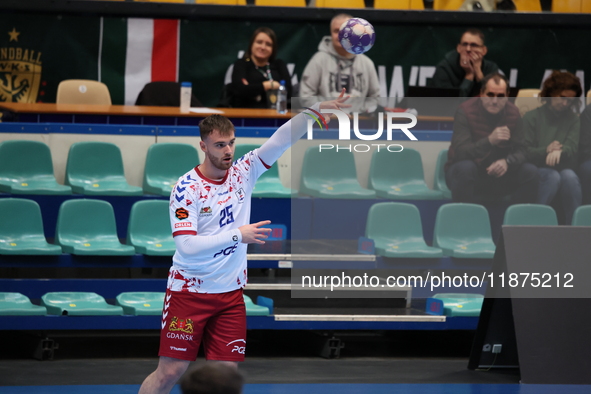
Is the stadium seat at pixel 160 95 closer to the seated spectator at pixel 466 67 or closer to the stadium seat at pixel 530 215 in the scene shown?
the seated spectator at pixel 466 67

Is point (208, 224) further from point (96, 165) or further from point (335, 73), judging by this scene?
point (335, 73)

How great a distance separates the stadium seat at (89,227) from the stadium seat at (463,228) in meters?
2.51

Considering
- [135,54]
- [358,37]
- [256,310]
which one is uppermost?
[135,54]

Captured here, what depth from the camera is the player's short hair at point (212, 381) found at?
2.17 meters

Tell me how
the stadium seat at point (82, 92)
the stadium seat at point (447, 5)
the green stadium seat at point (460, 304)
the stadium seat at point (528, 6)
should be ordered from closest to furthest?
1. the green stadium seat at point (460, 304)
2. the stadium seat at point (82, 92)
3. the stadium seat at point (447, 5)
4. the stadium seat at point (528, 6)

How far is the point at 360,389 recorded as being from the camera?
18.7 ft

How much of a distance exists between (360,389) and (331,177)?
7.28 ft

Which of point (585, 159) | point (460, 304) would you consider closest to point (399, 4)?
point (585, 159)

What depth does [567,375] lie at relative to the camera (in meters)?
5.91

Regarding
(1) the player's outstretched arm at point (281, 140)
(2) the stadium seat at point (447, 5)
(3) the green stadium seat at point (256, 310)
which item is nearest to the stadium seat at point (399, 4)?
(2) the stadium seat at point (447, 5)

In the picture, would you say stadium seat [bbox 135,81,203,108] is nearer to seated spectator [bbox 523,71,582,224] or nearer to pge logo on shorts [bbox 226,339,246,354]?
seated spectator [bbox 523,71,582,224]

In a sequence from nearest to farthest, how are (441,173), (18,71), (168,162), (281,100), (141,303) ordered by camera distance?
1. (141,303)
2. (441,173)
3. (168,162)
4. (281,100)
5. (18,71)

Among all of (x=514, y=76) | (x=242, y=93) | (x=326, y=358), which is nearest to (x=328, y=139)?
(x=326, y=358)

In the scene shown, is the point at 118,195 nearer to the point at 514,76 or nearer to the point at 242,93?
the point at 242,93
